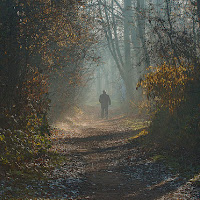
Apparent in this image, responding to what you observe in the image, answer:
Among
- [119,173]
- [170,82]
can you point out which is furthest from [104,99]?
[119,173]

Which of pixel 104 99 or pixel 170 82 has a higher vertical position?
pixel 170 82

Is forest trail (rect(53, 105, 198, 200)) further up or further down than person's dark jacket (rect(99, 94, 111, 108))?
further down

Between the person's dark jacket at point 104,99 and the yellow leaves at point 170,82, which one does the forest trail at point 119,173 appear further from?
the person's dark jacket at point 104,99

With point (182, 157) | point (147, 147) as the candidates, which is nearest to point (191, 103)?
point (147, 147)

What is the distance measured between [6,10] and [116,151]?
18.1 feet

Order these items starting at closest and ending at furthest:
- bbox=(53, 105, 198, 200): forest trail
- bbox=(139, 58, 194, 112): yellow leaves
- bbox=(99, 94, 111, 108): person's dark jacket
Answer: bbox=(53, 105, 198, 200): forest trail, bbox=(139, 58, 194, 112): yellow leaves, bbox=(99, 94, 111, 108): person's dark jacket

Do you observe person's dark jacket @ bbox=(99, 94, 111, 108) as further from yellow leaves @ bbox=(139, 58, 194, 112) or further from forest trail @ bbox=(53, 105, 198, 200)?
yellow leaves @ bbox=(139, 58, 194, 112)

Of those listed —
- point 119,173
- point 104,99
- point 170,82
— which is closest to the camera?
point 119,173

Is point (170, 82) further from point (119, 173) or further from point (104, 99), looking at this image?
point (104, 99)

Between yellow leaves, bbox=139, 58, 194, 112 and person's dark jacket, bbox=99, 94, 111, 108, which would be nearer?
yellow leaves, bbox=139, 58, 194, 112

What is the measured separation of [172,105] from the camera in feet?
33.0

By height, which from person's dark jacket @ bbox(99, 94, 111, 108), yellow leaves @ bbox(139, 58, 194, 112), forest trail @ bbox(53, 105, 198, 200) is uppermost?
yellow leaves @ bbox(139, 58, 194, 112)

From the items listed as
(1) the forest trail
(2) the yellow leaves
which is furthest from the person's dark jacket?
(2) the yellow leaves

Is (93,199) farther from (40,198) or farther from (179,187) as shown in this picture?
(179,187)
